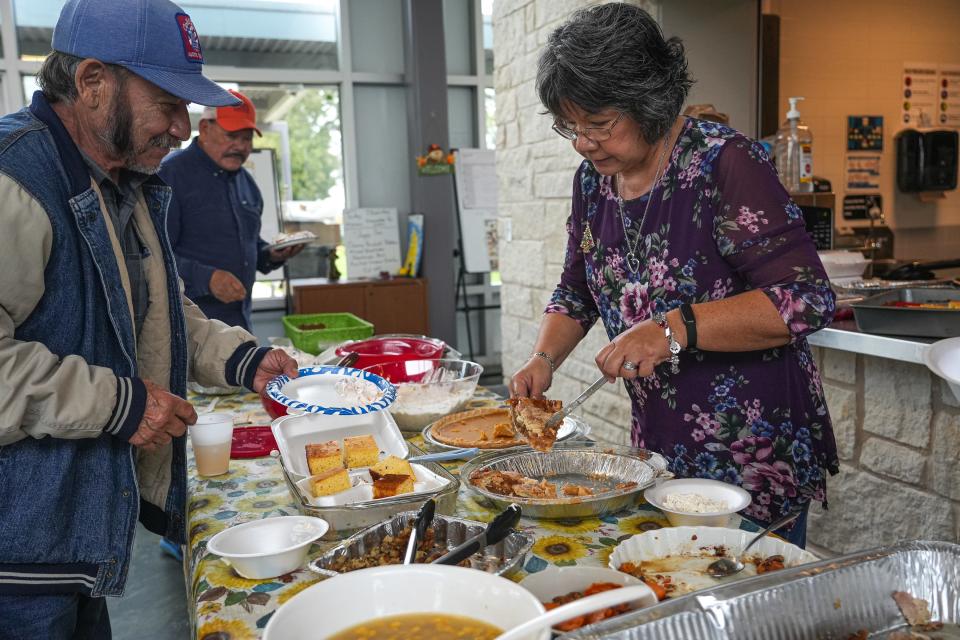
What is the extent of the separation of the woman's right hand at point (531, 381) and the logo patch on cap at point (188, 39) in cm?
101

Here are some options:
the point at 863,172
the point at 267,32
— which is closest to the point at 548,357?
the point at 863,172

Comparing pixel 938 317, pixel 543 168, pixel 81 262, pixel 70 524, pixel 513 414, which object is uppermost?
pixel 543 168

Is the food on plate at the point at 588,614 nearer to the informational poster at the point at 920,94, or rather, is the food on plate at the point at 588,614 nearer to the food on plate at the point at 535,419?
the food on plate at the point at 535,419

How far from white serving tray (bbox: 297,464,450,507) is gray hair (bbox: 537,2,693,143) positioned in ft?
2.83

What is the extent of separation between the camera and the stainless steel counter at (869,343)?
227 cm

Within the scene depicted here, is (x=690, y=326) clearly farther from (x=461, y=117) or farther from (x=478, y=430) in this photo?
(x=461, y=117)

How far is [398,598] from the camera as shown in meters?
1.02

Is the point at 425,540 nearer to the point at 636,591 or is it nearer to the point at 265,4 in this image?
the point at 636,591

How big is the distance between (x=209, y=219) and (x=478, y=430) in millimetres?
2264

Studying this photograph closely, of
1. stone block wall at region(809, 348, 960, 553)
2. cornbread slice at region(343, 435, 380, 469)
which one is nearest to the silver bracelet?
cornbread slice at region(343, 435, 380, 469)

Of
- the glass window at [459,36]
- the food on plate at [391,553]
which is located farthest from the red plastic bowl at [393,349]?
the glass window at [459,36]

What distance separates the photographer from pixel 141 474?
5.71 feet

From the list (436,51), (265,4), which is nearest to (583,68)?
(436,51)

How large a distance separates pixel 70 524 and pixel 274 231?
595 cm
